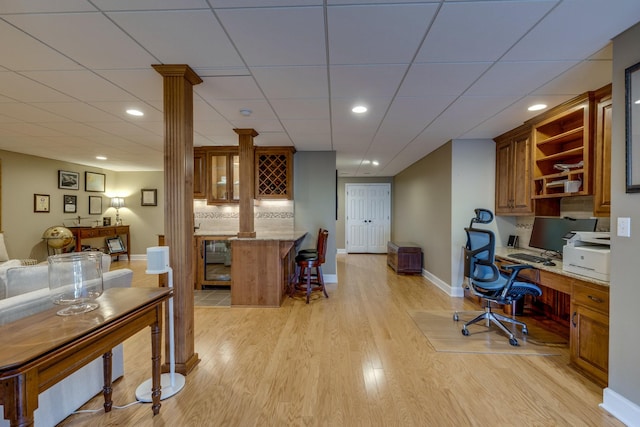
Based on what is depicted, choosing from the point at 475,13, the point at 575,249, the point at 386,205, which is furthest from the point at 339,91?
the point at 386,205

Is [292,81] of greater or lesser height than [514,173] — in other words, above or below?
above

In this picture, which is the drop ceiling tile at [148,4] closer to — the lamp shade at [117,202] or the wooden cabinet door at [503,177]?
the wooden cabinet door at [503,177]

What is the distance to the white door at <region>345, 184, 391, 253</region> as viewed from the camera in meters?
8.27

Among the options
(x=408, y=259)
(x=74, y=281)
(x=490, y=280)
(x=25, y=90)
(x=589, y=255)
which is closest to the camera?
(x=74, y=281)

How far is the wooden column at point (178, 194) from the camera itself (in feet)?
6.99

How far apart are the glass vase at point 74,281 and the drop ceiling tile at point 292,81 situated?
1.69 m

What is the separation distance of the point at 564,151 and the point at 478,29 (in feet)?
7.56

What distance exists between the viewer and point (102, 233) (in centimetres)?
646

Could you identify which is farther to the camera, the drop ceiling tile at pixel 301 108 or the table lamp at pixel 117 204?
→ the table lamp at pixel 117 204

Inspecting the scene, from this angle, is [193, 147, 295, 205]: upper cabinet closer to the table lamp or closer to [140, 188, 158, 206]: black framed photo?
[140, 188, 158, 206]: black framed photo

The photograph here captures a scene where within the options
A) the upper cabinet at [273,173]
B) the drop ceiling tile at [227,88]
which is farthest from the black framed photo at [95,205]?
the drop ceiling tile at [227,88]

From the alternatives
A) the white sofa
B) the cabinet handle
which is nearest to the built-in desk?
the cabinet handle

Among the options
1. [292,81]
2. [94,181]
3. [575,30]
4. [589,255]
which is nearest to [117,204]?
[94,181]

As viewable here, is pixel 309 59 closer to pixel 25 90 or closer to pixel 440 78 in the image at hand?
pixel 440 78
